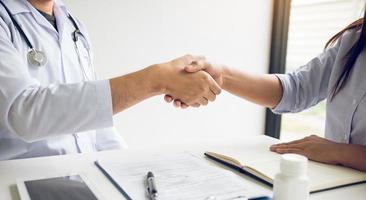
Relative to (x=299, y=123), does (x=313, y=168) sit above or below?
above

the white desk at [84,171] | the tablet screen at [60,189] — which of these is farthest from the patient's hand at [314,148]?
the tablet screen at [60,189]

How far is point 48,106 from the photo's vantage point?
3.06ft

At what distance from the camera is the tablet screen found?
2.40ft

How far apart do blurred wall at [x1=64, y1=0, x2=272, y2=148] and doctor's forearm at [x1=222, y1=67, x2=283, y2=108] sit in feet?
1.52

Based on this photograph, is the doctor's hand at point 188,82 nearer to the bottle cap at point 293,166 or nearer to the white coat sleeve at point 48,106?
the white coat sleeve at point 48,106

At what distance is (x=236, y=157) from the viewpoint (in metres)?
1.02

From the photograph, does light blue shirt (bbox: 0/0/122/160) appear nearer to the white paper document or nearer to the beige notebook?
the white paper document

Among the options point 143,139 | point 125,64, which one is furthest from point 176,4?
point 143,139

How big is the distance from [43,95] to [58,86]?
5 cm

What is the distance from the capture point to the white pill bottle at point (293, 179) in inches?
24.3

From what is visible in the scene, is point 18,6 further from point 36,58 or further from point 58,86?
point 58,86

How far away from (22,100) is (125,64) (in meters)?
1.10

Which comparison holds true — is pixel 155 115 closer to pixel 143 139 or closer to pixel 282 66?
pixel 143 139

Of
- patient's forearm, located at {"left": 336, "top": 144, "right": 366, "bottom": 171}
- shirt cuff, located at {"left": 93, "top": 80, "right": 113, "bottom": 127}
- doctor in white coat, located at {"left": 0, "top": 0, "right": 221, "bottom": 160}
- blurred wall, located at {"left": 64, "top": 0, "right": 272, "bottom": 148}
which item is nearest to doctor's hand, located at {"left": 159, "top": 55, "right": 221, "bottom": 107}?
doctor in white coat, located at {"left": 0, "top": 0, "right": 221, "bottom": 160}
